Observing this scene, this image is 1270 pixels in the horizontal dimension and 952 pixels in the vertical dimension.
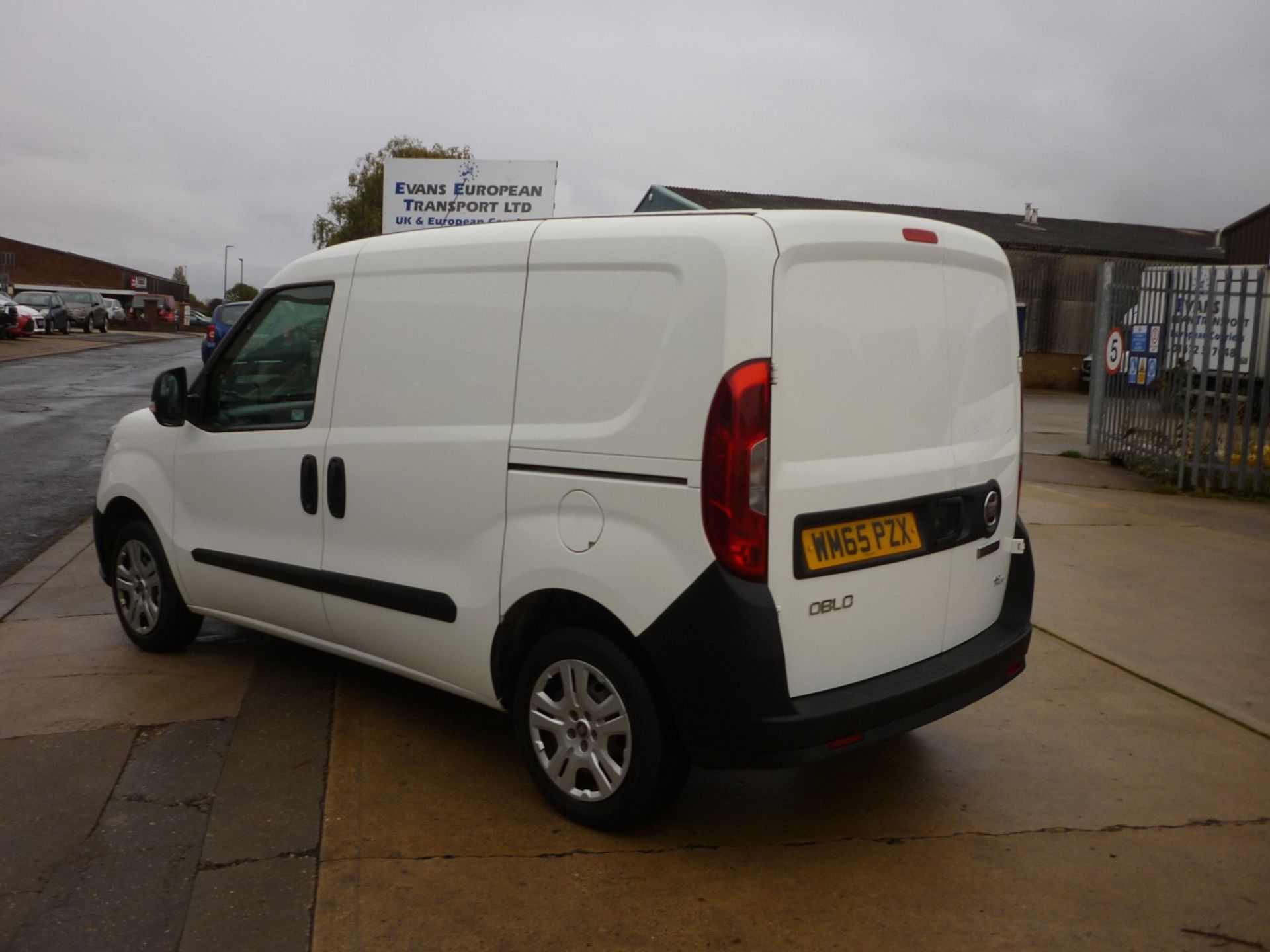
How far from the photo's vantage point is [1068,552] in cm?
830

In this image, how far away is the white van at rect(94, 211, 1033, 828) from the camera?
3.37 metres

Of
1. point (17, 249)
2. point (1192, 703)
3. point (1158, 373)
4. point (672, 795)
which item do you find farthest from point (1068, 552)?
point (17, 249)

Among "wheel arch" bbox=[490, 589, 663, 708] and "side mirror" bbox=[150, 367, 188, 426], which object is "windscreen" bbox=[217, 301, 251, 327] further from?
"wheel arch" bbox=[490, 589, 663, 708]

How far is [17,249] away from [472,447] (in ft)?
307

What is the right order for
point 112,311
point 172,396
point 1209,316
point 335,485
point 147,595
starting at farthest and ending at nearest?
point 112,311 → point 1209,316 → point 147,595 → point 172,396 → point 335,485

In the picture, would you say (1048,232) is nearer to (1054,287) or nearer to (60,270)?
(1054,287)

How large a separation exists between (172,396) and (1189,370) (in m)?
9.30

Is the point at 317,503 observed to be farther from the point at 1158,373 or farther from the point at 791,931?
the point at 1158,373

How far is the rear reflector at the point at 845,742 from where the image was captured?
347cm

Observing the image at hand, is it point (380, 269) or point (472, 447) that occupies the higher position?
point (380, 269)

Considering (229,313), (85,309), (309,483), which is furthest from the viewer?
(85,309)

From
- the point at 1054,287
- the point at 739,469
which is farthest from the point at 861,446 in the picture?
the point at 1054,287

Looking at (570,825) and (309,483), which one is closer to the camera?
(570,825)

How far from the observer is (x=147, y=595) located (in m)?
5.72
